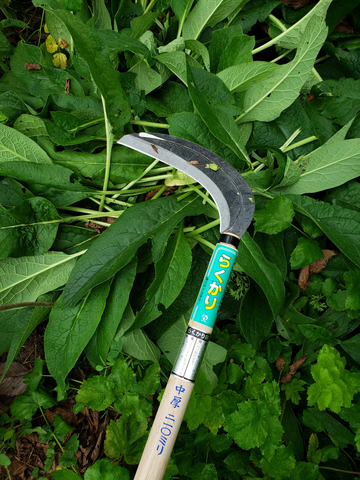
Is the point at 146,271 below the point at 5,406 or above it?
above

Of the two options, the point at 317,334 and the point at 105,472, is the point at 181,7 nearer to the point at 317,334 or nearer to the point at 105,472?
the point at 317,334

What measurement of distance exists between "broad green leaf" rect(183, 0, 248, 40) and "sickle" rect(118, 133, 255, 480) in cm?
55

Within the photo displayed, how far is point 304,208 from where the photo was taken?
1.04 m

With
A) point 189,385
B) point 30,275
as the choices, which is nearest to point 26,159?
point 30,275

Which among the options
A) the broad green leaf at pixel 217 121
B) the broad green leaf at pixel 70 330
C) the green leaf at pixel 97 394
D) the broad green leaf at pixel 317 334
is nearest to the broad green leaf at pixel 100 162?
the broad green leaf at pixel 217 121

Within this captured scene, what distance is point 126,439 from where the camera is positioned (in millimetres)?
982

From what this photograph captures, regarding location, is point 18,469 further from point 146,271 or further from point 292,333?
point 292,333

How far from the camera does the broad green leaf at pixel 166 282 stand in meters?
0.94

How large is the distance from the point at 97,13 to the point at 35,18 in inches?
14.5

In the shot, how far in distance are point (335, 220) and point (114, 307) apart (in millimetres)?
763

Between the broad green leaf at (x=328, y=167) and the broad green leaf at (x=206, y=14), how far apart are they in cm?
60

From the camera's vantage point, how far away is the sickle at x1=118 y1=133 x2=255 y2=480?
635mm

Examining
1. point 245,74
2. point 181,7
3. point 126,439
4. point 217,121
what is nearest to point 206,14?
point 181,7

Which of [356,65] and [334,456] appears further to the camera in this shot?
[356,65]
